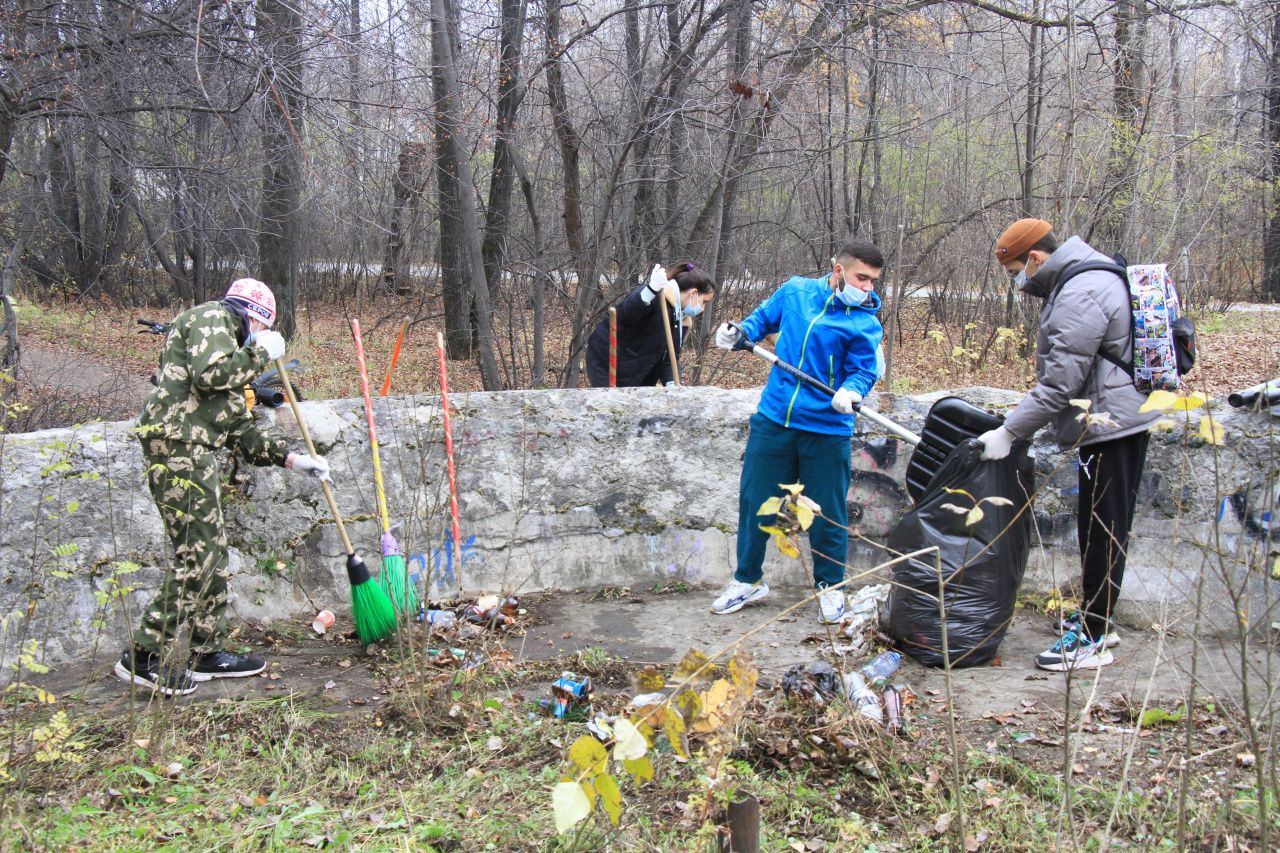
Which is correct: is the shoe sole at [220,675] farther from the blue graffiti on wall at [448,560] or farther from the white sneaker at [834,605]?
the white sneaker at [834,605]

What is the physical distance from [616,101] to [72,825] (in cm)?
673

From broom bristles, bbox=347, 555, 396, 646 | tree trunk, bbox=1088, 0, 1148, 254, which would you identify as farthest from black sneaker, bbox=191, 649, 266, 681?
tree trunk, bbox=1088, 0, 1148, 254

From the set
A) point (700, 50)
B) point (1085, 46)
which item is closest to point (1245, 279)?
point (1085, 46)

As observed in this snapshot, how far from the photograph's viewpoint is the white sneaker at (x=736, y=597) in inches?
189

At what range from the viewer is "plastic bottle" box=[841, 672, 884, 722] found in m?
3.35

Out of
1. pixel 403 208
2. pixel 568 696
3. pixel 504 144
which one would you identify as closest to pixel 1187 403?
pixel 568 696

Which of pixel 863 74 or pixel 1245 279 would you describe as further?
pixel 1245 279

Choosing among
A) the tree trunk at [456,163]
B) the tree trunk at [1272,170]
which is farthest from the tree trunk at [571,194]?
the tree trunk at [1272,170]

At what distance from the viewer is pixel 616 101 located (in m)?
8.20

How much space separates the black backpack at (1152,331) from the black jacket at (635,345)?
2.55 metres

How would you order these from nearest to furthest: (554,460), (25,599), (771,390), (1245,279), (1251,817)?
1. (1251,817)
2. (25,599)
3. (771,390)
4. (554,460)
5. (1245,279)

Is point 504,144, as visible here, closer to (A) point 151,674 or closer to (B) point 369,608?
(B) point 369,608

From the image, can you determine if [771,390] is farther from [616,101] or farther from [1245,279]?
[1245,279]

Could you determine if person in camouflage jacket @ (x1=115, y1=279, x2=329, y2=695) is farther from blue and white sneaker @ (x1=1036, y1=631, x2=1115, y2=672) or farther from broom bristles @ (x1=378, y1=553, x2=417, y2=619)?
blue and white sneaker @ (x1=1036, y1=631, x2=1115, y2=672)
